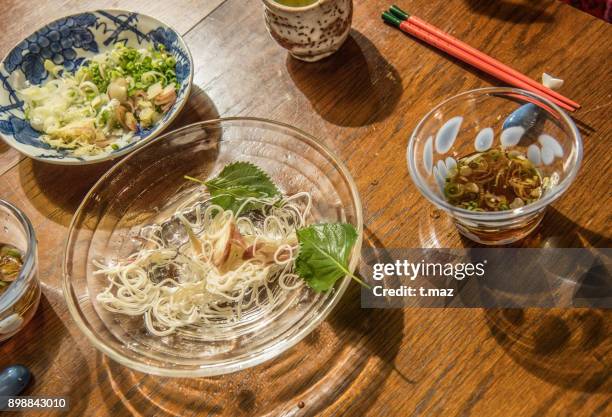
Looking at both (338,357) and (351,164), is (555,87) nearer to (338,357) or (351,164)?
(351,164)

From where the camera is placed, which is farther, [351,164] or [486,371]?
[351,164]

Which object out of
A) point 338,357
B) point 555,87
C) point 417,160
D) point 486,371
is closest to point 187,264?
point 338,357

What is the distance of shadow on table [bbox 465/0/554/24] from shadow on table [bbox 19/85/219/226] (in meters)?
0.73

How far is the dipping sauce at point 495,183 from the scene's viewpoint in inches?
50.3

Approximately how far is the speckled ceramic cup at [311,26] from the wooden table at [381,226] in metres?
0.07

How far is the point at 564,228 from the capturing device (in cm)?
130

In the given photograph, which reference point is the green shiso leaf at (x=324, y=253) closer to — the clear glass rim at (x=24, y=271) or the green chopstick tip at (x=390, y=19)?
the clear glass rim at (x=24, y=271)

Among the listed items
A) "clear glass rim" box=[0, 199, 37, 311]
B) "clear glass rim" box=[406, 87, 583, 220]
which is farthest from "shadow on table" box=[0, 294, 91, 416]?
"clear glass rim" box=[406, 87, 583, 220]

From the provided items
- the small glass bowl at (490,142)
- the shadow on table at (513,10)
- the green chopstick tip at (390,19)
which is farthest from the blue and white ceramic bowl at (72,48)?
the shadow on table at (513,10)

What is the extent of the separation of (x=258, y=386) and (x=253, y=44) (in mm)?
929

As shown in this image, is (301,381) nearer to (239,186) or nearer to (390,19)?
(239,186)

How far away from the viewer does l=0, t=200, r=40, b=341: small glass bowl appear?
1.29 metres

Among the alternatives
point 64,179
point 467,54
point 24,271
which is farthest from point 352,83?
point 24,271

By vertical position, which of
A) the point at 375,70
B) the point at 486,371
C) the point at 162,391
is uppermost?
the point at 375,70
